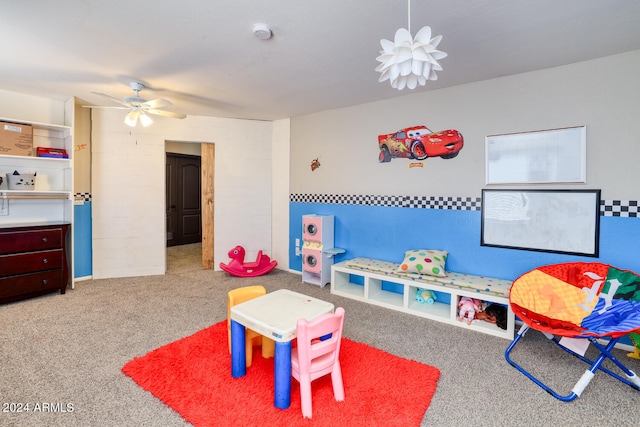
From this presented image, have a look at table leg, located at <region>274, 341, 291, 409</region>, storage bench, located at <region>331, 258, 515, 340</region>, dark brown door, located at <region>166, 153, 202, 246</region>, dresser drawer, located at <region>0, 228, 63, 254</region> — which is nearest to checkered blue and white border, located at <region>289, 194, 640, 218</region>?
storage bench, located at <region>331, 258, 515, 340</region>

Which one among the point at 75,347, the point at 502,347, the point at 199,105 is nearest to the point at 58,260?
the point at 75,347

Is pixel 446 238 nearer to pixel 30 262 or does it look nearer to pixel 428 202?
pixel 428 202

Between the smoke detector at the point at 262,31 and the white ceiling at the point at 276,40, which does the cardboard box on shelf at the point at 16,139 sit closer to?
the white ceiling at the point at 276,40

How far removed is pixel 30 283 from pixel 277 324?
3.55m

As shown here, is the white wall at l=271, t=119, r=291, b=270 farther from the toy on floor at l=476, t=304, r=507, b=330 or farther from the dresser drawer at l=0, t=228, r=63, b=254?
the toy on floor at l=476, t=304, r=507, b=330

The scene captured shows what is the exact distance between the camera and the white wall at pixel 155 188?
4.51 meters

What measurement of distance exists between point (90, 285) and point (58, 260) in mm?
595

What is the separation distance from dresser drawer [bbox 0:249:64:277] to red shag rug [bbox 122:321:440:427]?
2336 millimetres

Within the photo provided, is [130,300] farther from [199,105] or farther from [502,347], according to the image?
[502,347]

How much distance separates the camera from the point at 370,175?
13.8 ft

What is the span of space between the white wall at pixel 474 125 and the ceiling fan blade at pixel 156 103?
7.08 feet

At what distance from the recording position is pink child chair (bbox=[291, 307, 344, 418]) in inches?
70.7

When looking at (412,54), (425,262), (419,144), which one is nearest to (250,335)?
(425,262)

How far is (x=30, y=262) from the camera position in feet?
11.7
